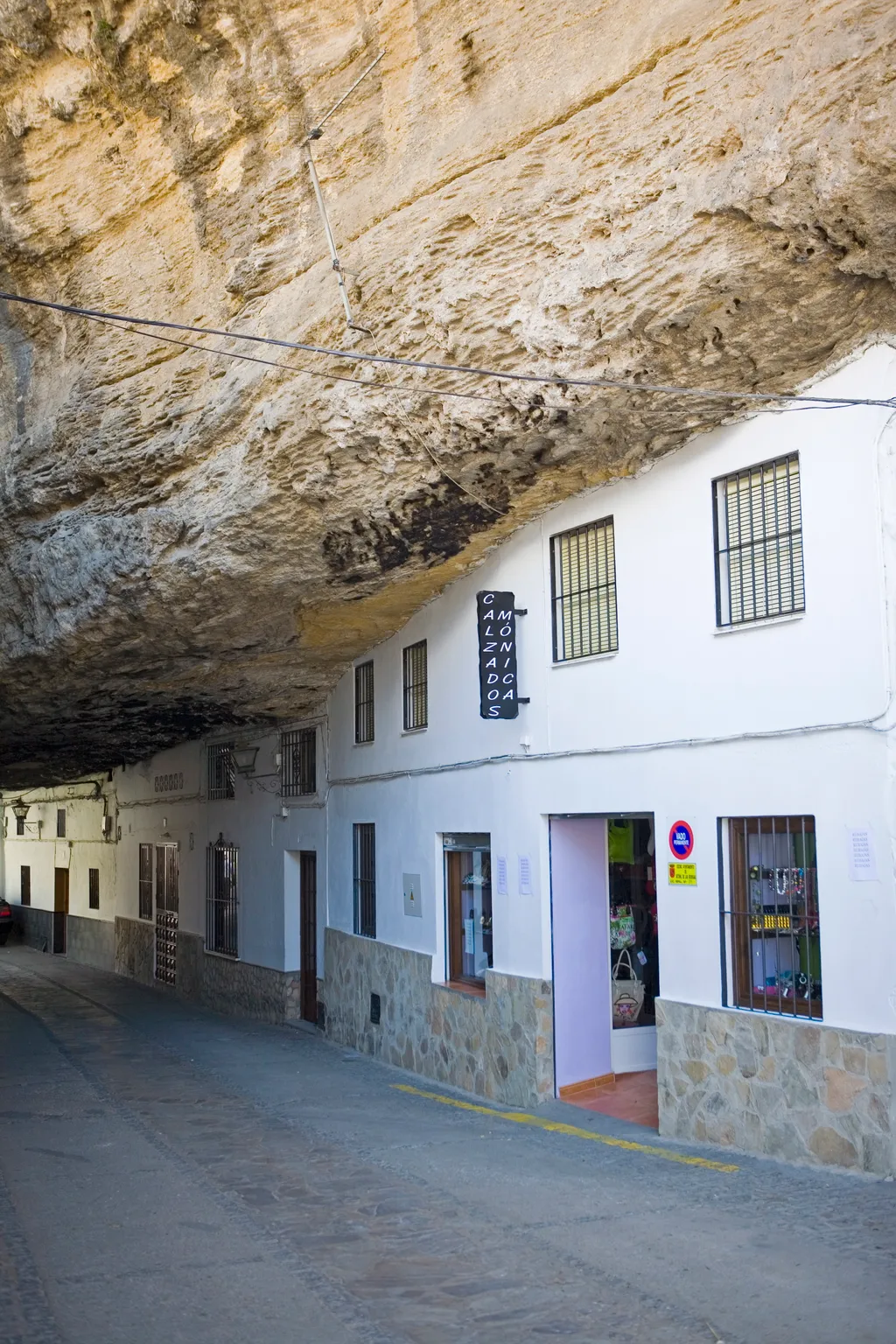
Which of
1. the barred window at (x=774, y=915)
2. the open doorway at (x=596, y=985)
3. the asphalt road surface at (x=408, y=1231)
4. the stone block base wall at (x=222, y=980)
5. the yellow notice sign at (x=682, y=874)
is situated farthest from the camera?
the stone block base wall at (x=222, y=980)

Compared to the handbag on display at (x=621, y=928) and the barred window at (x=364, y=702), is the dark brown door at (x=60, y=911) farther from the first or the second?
the handbag on display at (x=621, y=928)

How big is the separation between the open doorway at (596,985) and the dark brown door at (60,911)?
24968mm

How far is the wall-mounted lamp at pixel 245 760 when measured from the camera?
1981 cm

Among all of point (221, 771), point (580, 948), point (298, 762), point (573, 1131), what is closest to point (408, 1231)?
point (573, 1131)

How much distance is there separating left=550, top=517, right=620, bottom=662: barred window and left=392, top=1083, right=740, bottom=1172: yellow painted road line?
3929 millimetres

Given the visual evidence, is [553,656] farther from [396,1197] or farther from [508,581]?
[396,1197]

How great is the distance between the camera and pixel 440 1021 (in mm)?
12977

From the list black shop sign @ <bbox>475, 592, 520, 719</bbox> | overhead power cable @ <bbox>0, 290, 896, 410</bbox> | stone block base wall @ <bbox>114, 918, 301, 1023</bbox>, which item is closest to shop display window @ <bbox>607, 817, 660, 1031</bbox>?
black shop sign @ <bbox>475, 592, 520, 719</bbox>

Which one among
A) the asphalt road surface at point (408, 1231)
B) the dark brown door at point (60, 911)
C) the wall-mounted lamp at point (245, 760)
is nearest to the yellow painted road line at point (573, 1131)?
the asphalt road surface at point (408, 1231)

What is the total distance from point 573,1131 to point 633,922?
8.97 ft

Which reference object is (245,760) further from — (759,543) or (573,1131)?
(759,543)

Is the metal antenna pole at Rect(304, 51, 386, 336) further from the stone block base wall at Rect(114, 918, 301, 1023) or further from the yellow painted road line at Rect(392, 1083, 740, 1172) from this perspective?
the stone block base wall at Rect(114, 918, 301, 1023)

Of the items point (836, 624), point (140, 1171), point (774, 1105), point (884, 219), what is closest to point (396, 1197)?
point (140, 1171)

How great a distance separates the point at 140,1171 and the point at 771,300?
740cm
